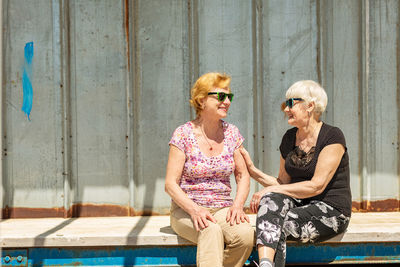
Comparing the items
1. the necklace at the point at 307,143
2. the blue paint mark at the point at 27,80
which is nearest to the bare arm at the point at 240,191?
the necklace at the point at 307,143

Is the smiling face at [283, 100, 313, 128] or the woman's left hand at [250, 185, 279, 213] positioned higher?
the smiling face at [283, 100, 313, 128]

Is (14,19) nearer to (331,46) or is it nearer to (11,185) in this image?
(11,185)

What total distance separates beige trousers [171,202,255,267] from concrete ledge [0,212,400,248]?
0.16m

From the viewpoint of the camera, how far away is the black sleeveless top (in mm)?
2674

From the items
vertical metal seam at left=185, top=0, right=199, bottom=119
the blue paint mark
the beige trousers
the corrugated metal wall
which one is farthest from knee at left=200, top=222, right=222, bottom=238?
the blue paint mark

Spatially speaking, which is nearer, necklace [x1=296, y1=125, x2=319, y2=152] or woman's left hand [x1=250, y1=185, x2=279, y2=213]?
woman's left hand [x1=250, y1=185, x2=279, y2=213]

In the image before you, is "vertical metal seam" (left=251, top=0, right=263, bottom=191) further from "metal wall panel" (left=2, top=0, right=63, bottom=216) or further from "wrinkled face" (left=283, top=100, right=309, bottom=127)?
"metal wall panel" (left=2, top=0, right=63, bottom=216)

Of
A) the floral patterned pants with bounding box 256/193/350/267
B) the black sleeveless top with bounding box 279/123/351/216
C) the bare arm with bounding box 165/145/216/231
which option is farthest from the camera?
the black sleeveless top with bounding box 279/123/351/216

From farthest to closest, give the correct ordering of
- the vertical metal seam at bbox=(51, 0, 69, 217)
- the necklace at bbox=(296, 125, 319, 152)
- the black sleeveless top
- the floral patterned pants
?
the vertical metal seam at bbox=(51, 0, 69, 217)
the necklace at bbox=(296, 125, 319, 152)
the black sleeveless top
the floral patterned pants

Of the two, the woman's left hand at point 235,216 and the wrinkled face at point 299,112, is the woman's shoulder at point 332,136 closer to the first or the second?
the wrinkled face at point 299,112

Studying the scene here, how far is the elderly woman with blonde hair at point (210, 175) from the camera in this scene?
2.59 metres

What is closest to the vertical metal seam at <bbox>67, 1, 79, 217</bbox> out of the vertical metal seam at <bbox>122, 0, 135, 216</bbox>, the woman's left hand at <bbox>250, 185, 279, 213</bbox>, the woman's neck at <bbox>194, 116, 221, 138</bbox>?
the vertical metal seam at <bbox>122, 0, 135, 216</bbox>

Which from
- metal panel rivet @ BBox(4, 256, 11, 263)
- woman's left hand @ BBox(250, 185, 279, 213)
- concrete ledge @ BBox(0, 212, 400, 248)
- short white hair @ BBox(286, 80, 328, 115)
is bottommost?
metal panel rivet @ BBox(4, 256, 11, 263)

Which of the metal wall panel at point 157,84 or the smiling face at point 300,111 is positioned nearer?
the smiling face at point 300,111
